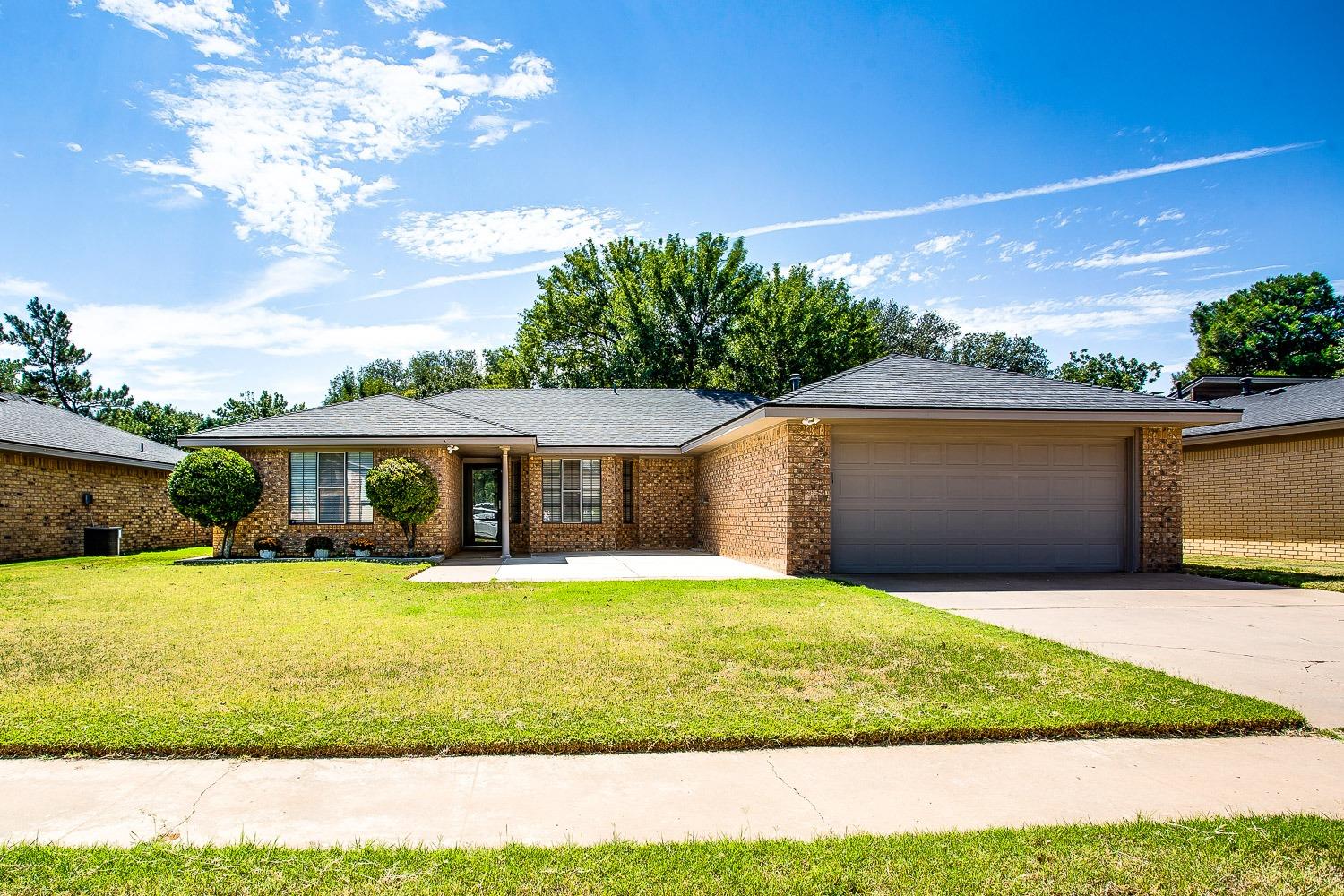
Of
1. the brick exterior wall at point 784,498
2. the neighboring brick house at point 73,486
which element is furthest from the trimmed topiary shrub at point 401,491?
the neighboring brick house at point 73,486

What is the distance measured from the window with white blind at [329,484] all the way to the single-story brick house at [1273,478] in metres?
16.6

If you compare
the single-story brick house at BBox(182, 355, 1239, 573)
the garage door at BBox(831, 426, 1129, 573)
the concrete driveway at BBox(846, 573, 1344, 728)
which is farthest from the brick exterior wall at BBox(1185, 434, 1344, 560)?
the garage door at BBox(831, 426, 1129, 573)

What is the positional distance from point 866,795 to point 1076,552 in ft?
36.3

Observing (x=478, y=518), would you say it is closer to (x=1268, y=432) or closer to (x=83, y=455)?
(x=83, y=455)

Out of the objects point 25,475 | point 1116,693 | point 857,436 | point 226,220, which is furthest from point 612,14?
point 25,475

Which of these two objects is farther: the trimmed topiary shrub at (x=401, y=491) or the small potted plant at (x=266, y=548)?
the small potted plant at (x=266, y=548)

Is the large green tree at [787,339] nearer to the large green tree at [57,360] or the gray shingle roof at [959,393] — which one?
the gray shingle roof at [959,393]

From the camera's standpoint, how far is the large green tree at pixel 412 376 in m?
46.5

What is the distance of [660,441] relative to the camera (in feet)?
58.7

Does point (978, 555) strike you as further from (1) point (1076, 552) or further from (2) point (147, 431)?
(2) point (147, 431)

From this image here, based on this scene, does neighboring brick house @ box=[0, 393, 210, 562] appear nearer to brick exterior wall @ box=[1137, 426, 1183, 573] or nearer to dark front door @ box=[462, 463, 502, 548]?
dark front door @ box=[462, 463, 502, 548]

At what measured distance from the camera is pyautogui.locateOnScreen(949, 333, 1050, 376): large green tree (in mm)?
51938

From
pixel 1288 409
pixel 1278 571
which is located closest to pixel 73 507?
pixel 1278 571

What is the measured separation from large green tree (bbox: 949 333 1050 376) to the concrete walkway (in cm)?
4152
